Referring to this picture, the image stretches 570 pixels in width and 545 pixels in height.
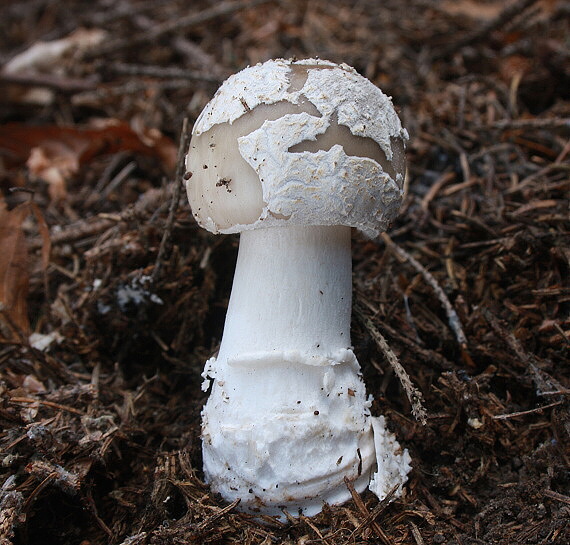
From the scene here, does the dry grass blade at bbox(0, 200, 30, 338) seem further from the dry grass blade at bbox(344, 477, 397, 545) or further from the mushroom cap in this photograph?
the dry grass blade at bbox(344, 477, 397, 545)

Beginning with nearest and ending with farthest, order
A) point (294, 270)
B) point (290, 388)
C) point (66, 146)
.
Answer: point (290, 388) → point (294, 270) → point (66, 146)

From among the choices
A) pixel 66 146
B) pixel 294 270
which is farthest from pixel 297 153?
pixel 66 146

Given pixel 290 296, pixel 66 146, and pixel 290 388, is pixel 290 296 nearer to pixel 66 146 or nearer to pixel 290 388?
pixel 290 388

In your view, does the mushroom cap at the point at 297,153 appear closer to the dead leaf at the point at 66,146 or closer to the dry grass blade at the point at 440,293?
the dry grass blade at the point at 440,293

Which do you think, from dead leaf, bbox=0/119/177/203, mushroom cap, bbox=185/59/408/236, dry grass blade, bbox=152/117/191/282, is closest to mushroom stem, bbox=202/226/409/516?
mushroom cap, bbox=185/59/408/236

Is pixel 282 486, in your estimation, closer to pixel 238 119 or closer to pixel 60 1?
pixel 238 119

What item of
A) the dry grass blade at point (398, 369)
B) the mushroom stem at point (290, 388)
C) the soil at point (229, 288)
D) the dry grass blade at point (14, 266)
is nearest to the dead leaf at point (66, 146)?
the soil at point (229, 288)
